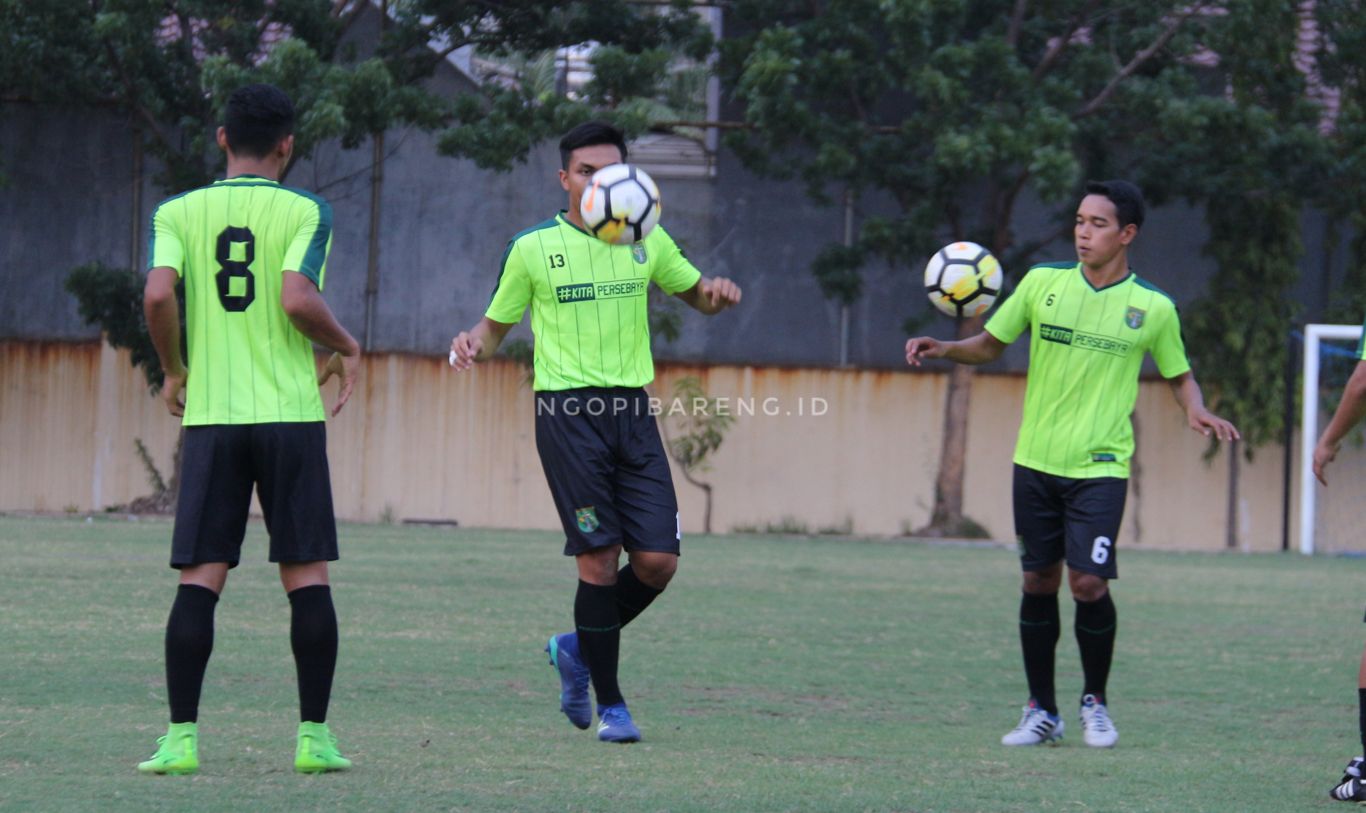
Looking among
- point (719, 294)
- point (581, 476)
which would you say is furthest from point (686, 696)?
point (719, 294)

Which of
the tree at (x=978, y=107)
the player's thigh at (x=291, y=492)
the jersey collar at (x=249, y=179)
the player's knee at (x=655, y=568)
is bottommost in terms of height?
the player's knee at (x=655, y=568)

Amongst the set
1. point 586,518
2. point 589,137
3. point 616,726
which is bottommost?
point 616,726

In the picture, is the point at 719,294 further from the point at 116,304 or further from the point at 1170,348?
the point at 116,304

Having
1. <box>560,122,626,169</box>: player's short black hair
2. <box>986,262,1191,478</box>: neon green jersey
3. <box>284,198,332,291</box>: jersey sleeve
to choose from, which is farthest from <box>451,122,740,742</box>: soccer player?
<box>986,262,1191,478</box>: neon green jersey

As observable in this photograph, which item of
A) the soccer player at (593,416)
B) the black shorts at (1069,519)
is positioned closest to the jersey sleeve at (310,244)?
the soccer player at (593,416)

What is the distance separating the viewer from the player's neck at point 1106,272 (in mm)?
7176

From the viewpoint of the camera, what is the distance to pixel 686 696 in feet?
25.2

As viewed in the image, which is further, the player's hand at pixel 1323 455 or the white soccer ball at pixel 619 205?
the white soccer ball at pixel 619 205

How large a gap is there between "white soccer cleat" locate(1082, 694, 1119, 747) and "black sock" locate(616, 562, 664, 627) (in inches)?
70.1

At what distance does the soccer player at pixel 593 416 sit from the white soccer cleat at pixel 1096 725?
5.85 feet

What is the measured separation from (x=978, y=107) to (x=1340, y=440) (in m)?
17.1

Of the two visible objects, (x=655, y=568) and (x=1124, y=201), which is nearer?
(x=655, y=568)

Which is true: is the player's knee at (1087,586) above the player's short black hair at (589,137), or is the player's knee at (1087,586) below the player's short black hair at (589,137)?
below

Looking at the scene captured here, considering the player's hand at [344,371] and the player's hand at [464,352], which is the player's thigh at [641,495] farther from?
the player's hand at [344,371]
